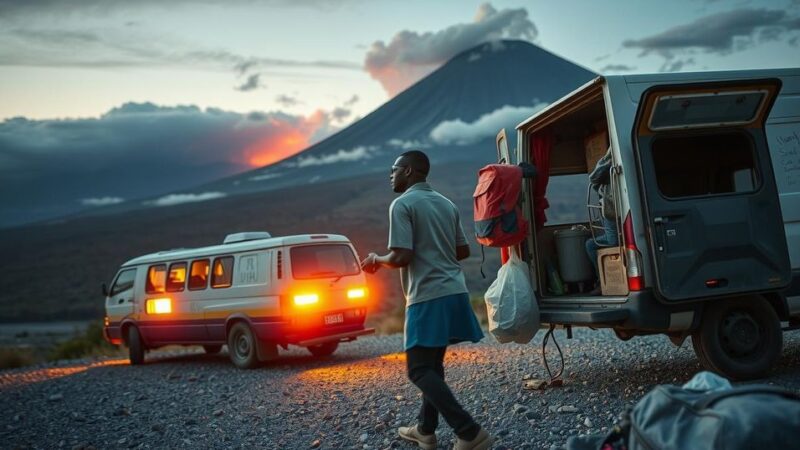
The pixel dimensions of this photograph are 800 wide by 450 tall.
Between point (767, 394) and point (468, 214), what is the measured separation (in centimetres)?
7525

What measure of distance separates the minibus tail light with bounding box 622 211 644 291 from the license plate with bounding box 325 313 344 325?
5997 millimetres

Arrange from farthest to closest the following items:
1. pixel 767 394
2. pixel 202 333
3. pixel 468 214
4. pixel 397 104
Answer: pixel 397 104 → pixel 468 214 → pixel 202 333 → pixel 767 394

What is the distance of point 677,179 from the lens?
7.62 m

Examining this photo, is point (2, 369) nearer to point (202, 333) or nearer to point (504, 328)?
point (202, 333)

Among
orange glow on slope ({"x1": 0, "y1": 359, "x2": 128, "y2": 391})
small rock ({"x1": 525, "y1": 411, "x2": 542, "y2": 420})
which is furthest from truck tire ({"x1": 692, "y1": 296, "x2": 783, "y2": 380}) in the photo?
orange glow on slope ({"x1": 0, "y1": 359, "x2": 128, "y2": 391})

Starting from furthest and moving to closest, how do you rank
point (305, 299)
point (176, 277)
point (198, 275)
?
point (176, 277) → point (198, 275) → point (305, 299)

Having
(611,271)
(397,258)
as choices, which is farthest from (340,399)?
(397,258)

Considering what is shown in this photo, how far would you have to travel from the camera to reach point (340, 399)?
24.0ft

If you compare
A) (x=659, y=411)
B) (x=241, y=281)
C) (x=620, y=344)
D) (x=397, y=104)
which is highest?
(x=397, y=104)

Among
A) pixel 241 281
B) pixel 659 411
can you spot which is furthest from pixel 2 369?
pixel 659 411

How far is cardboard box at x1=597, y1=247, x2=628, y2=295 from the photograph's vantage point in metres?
6.23

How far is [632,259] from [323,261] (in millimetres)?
6289

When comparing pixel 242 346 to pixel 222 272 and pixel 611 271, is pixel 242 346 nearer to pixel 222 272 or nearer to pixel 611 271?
pixel 222 272

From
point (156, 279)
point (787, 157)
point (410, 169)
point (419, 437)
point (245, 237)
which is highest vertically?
point (245, 237)
